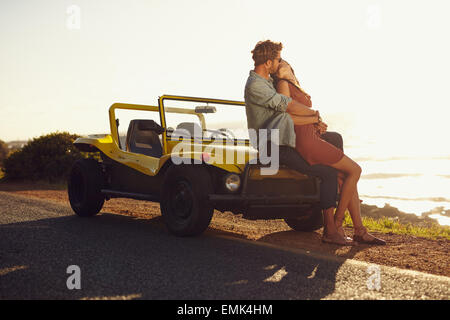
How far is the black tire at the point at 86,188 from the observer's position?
7340mm

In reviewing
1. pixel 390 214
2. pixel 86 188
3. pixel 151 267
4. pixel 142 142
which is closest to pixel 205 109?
pixel 142 142

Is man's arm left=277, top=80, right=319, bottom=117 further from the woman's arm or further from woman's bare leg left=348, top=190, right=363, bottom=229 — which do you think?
woman's bare leg left=348, top=190, right=363, bottom=229

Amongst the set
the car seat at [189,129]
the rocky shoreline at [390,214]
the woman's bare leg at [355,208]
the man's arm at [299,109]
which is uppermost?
the man's arm at [299,109]

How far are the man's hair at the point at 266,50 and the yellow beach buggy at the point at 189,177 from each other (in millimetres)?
1061

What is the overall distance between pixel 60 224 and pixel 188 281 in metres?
3.52

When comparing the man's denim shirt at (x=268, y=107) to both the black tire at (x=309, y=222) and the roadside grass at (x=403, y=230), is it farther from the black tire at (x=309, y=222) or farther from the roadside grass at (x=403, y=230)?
the roadside grass at (x=403, y=230)

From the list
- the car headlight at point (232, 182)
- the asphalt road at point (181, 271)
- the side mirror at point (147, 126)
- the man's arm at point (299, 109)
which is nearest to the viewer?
the asphalt road at point (181, 271)

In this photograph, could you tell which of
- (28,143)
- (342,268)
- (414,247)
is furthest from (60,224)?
(28,143)

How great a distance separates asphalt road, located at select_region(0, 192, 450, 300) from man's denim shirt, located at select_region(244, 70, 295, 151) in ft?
4.18

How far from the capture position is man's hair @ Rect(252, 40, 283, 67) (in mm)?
5320

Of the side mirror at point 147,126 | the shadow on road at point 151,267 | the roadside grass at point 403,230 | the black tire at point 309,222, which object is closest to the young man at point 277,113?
the black tire at point 309,222

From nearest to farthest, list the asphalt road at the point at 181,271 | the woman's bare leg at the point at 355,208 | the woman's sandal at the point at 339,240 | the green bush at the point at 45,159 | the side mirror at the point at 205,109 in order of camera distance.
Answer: the asphalt road at the point at 181,271, the woman's sandal at the point at 339,240, the woman's bare leg at the point at 355,208, the side mirror at the point at 205,109, the green bush at the point at 45,159
